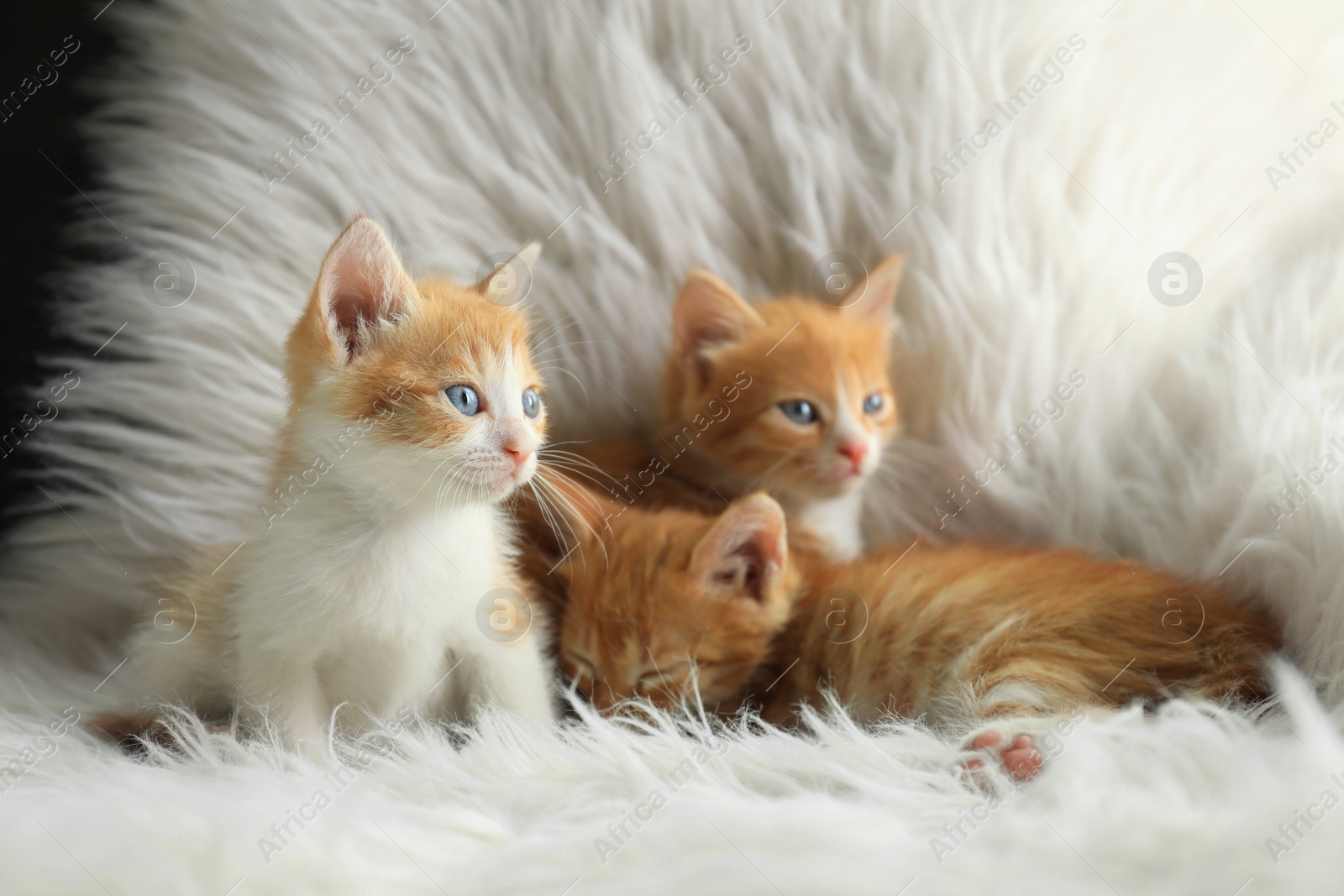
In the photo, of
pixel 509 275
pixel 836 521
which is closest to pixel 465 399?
pixel 509 275

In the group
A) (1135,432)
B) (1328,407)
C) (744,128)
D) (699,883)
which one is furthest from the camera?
(744,128)

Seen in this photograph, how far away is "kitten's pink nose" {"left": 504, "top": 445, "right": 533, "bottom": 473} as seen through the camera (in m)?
0.78

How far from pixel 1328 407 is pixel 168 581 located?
A: 1134 mm

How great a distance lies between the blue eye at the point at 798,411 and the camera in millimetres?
1188

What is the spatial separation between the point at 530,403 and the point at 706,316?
387 mm

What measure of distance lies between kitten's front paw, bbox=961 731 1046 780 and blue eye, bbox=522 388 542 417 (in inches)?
17.0

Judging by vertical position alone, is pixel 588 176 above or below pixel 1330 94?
below

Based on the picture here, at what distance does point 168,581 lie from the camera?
104cm

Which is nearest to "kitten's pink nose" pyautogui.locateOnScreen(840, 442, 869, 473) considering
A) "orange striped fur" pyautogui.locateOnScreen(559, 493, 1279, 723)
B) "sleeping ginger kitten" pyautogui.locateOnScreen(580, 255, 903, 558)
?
"sleeping ginger kitten" pyautogui.locateOnScreen(580, 255, 903, 558)

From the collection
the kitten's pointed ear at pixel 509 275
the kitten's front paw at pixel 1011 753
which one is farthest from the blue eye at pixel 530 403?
the kitten's front paw at pixel 1011 753

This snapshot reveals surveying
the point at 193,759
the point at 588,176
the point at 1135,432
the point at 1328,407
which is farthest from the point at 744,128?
the point at 193,759

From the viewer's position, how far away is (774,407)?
1.19 m

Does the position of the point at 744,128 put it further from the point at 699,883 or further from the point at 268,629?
the point at 699,883

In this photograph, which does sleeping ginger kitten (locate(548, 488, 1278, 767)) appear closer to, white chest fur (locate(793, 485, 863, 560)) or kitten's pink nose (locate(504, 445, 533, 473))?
white chest fur (locate(793, 485, 863, 560))
